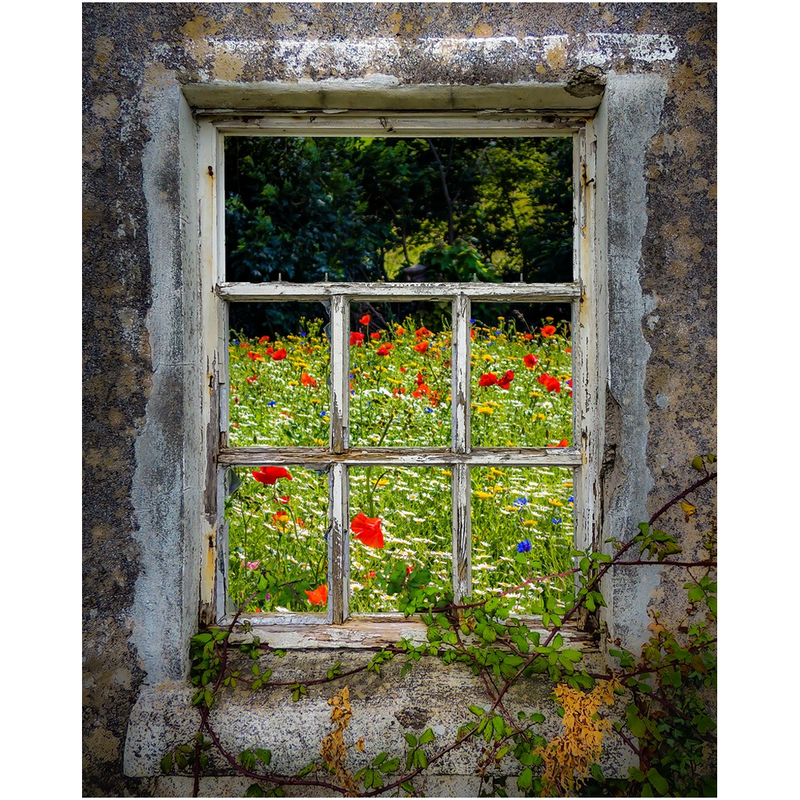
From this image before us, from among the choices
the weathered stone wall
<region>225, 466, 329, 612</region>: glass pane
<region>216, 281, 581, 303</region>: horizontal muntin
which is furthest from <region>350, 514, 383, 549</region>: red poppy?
<region>216, 281, 581, 303</region>: horizontal muntin

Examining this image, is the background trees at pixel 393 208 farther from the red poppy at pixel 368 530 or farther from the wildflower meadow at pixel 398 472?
the red poppy at pixel 368 530

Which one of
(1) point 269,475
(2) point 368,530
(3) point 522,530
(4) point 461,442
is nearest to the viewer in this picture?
(4) point 461,442

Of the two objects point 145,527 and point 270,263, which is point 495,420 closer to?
point 270,263

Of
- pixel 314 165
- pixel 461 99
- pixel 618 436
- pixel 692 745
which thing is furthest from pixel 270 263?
pixel 692 745

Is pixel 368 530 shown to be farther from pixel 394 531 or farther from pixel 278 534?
pixel 278 534

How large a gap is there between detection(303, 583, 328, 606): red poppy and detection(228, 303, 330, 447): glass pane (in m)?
0.55

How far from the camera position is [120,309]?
4.41 feet

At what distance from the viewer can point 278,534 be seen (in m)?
1.90

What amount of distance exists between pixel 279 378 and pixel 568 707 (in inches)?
55.3

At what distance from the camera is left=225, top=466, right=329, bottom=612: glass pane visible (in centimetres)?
175

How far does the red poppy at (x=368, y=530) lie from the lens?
1.67 m

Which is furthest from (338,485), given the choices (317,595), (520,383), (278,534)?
(520,383)

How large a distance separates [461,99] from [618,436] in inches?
33.0

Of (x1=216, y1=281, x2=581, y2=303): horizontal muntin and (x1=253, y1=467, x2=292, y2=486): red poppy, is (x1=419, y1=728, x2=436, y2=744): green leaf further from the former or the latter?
(x1=216, y1=281, x2=581, y2=303): horizontal muntin
